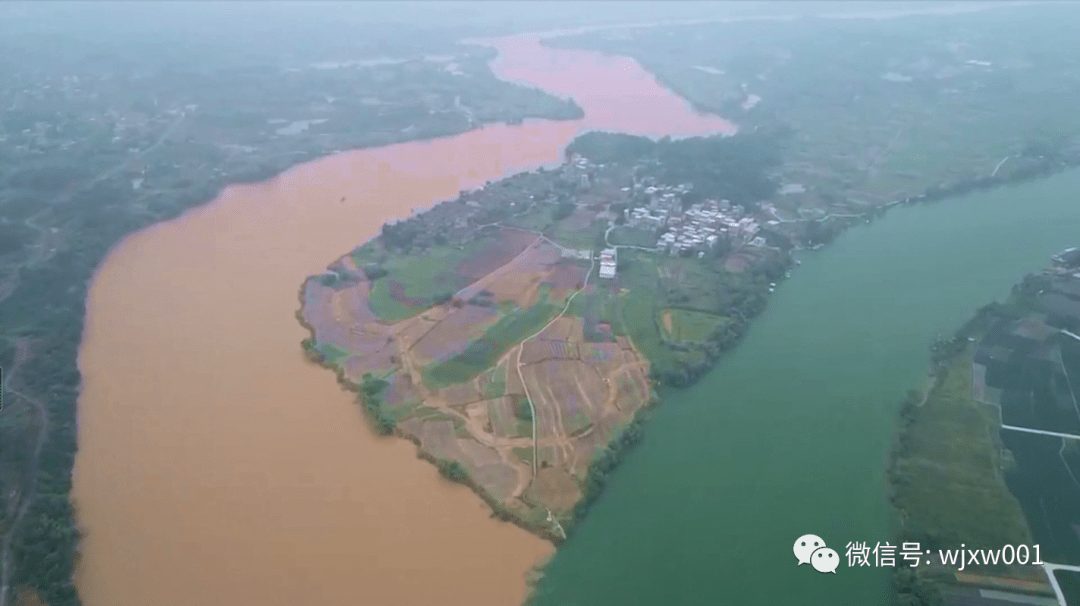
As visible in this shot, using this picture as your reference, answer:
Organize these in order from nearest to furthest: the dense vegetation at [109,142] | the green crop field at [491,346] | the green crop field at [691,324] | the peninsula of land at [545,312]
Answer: the dense vegetation at [109,142] < the peninsula of land at [545,312] < the green crop field at [491,346] < the green crop field at [691,324]

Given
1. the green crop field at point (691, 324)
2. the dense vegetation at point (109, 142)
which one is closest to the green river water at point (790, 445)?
the green crop field at point (691, 324)

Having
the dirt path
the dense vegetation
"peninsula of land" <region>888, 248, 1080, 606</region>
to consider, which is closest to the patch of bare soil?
the dense vegetation

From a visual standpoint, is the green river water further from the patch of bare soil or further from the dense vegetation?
the dense vegetation

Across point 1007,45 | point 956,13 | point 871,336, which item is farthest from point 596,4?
point 871,336

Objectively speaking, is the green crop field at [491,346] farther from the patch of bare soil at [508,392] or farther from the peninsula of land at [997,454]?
the peninsula of land at [997,454]

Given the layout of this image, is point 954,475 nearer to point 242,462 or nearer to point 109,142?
point 242,462

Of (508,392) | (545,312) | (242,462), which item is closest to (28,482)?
(242,462)
